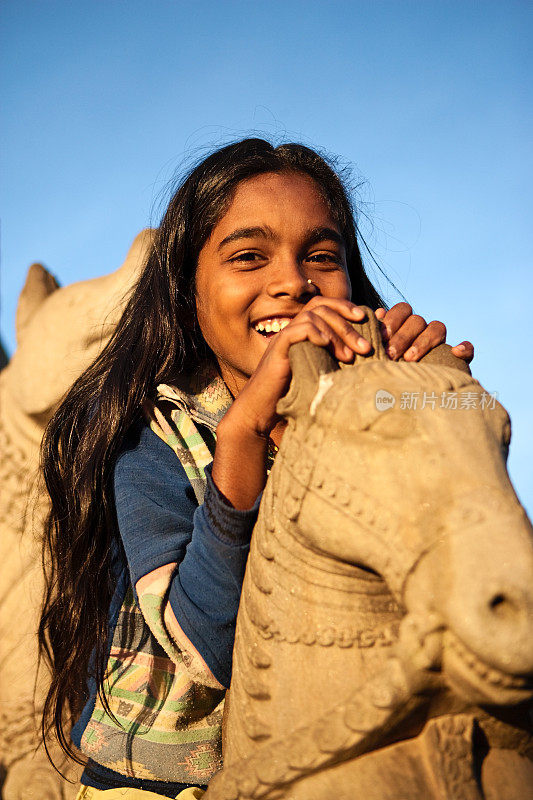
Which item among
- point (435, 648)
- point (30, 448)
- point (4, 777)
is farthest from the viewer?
point (30, 448)

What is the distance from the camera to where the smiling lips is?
1825mm

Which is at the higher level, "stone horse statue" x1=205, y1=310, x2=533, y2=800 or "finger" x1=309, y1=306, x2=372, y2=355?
"finger" x1=309, y1=306, x2=372, y2=355

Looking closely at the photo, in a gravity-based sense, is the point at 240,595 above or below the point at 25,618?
above

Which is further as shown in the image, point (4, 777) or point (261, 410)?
point (4, 777)

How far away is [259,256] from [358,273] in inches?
22.6

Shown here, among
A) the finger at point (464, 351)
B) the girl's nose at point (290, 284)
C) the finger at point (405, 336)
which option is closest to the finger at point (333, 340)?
the finger at point (405, 336)

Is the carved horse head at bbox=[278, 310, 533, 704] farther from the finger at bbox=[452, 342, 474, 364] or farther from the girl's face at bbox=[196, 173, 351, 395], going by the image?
the girl's face at bbox=[196, 173, 351, 395]

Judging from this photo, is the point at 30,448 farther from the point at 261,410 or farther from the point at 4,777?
the point at 261,410

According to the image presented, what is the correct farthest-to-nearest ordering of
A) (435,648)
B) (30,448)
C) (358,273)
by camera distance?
(30,448), (358,273), (435,648)

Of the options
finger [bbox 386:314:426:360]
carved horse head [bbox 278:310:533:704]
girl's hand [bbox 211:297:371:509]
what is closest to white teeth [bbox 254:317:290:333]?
girl's hand [bbox 211:297:371:509]

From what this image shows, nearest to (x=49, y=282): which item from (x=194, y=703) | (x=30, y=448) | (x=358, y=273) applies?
(x=30, y=448)

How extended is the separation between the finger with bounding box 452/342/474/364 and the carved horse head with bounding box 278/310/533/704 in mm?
170

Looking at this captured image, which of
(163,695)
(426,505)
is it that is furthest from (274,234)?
(163,695)

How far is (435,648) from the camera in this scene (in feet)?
3.50
